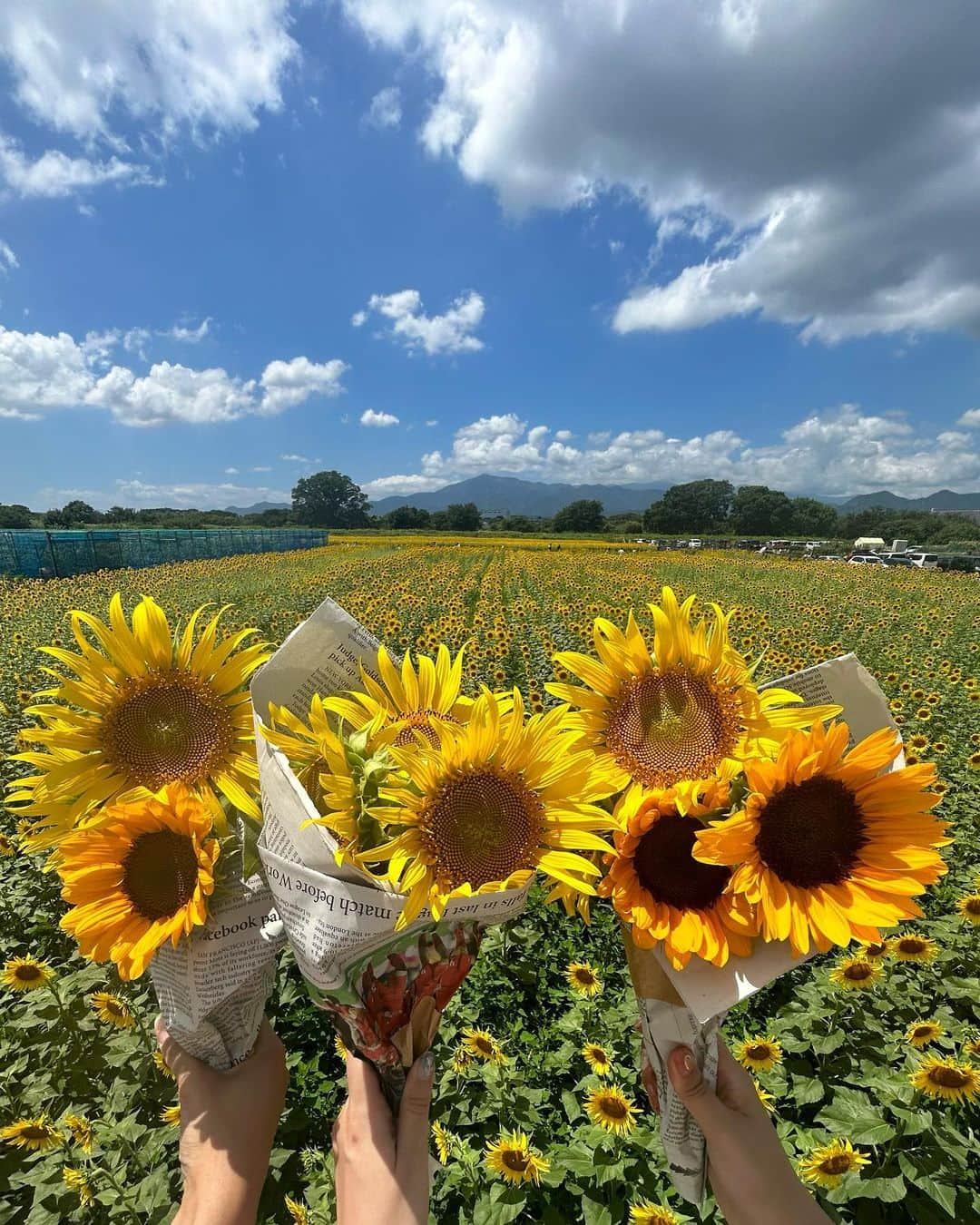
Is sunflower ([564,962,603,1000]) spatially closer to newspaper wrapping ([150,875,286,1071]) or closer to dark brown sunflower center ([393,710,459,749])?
newspaper wrapping ([150,875,286,1071])

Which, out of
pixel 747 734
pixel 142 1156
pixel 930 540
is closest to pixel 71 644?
pixel 142 1156

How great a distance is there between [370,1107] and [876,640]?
10154 millimetres

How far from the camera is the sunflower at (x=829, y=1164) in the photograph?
1.68 meters

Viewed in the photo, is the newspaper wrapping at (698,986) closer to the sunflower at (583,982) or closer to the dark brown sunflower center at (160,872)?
the dark brown sunflower center at (160,872)

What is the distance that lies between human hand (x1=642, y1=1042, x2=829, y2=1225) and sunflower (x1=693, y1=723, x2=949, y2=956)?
1.15 feet

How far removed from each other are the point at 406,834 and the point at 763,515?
105 meters

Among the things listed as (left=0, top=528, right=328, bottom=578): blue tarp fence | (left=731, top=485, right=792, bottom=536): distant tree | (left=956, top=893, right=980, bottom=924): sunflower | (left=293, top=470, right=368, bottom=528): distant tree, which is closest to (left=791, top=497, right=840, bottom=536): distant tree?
(left=731, top=485, right=792, bottom=536): distant tree

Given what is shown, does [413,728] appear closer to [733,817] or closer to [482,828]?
[482,828]

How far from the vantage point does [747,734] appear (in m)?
0.90

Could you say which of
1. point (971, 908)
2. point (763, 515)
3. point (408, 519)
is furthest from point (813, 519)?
point (971, 908)

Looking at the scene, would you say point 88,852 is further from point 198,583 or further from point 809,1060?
point 198,583

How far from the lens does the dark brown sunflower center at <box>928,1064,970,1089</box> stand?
1775 mm

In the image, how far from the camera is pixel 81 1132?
1787mm

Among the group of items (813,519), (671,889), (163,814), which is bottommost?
(813,519)
